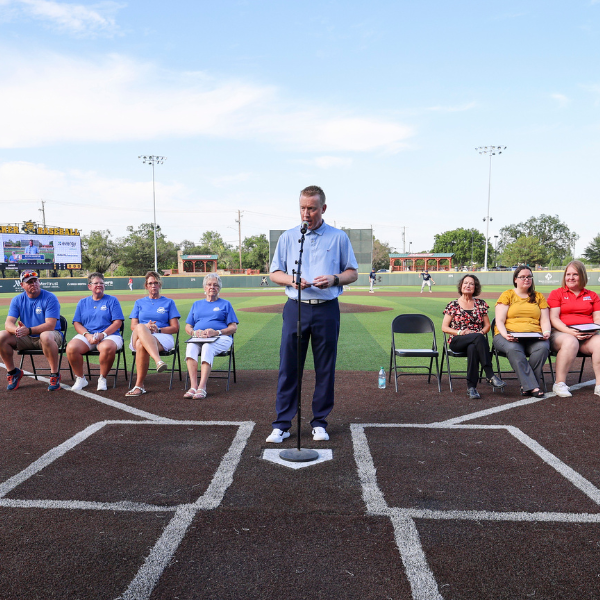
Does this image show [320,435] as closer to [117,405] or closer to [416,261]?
[117,405]

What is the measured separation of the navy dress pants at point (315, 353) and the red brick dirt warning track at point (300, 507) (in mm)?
338

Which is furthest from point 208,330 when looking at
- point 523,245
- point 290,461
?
point 523,245

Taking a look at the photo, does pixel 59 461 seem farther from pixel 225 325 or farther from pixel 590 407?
pixel 590 407

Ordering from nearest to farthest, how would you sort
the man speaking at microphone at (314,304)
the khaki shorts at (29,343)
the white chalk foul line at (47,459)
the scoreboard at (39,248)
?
the white chalk foul line at (47,459)
the man speaking at microphone at (314,304)
the khaki shorts at (29,343)
the scoreboard at (39,248)

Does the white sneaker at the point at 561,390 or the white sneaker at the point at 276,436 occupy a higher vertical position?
the white sneaker at the point at 276,436

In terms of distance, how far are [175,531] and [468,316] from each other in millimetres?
4955

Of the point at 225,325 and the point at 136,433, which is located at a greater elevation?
the point at 225,325

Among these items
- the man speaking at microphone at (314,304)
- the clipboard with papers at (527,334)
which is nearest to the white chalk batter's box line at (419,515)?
the man speaking at microphone at (314,304)

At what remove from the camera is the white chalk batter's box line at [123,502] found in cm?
312

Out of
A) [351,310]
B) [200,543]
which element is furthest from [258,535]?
[351,310]

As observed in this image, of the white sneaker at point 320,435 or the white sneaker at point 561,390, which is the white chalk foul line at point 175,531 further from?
A: the white sneaker at point 561,390

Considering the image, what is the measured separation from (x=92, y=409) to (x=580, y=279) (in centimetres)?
642

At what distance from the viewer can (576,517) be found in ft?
9.79

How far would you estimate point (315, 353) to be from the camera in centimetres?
446
